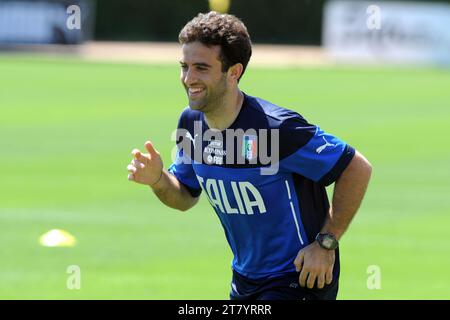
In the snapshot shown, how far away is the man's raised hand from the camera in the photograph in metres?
7.19

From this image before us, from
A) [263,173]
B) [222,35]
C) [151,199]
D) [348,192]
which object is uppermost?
[151,199]

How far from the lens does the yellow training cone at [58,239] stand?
12.9m

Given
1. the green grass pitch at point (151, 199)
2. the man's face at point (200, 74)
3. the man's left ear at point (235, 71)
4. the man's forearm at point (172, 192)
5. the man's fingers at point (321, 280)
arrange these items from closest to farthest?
1. the man's fingers at point (321, 280)
2. the man's face at point (200, 74)
3. the man's left ear at point (235, 71)
4. the man's forearm at point (172, 192)
5. the green grass pitch at point (151, 199)

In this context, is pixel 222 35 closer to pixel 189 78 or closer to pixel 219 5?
pixel 189 78

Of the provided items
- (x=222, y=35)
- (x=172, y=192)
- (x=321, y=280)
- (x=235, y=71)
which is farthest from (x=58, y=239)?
(x=321, y=280)

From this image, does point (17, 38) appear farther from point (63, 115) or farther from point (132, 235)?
point (132, 235)

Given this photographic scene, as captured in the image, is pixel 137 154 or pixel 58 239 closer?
pixel 137 154

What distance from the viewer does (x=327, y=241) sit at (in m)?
6.91

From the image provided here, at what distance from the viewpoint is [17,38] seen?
154 ft

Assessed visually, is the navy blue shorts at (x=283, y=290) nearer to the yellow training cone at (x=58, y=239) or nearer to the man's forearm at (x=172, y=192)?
the man's forearm at (x=172, y=192)

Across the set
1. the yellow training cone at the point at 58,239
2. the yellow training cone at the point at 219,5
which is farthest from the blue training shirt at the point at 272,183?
the yellow training cone at the point at 219,5

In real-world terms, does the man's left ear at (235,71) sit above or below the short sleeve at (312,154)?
above

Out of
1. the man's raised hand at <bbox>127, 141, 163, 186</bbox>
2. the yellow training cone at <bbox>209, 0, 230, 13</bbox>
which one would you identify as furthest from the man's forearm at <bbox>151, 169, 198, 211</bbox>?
the yellow training cone at <bbox>209, 0, 230, 13</bbox>

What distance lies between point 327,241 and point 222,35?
4.53 feet
